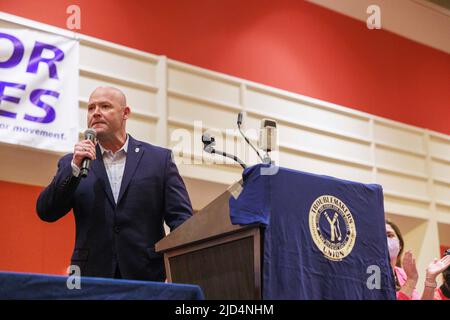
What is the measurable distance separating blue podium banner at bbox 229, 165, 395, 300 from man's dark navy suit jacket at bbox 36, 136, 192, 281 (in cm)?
61

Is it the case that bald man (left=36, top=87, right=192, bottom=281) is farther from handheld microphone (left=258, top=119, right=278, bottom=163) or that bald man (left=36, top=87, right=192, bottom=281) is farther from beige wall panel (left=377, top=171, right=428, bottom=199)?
beige wall panel (left=377, top=171, right=428, bottom=199)

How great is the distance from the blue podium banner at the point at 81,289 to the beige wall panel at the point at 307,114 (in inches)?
159

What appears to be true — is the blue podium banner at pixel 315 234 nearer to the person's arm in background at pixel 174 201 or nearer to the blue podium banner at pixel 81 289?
the blue podium banner at pixel 81 289

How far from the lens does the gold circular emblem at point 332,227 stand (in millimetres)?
2150

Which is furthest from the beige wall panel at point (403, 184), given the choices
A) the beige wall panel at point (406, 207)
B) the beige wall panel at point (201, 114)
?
the beige wall panel at point (201, 114)

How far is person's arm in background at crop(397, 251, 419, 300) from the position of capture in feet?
11.0

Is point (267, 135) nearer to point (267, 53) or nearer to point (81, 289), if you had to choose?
point (81, 289)

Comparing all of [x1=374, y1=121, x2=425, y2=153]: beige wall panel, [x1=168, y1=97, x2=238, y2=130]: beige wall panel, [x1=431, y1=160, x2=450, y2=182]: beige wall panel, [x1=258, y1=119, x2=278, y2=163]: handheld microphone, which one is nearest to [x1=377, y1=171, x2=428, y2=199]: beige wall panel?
[x1=431, y1=160, x2=450, y2=182]: beige wall panel

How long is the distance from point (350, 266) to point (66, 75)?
9.70ft

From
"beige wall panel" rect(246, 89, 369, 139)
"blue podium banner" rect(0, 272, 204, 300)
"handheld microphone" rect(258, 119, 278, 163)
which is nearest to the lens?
"blue podium banner" rect(0, 272, 204, 300)
